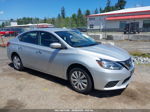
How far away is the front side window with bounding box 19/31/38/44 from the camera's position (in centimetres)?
485

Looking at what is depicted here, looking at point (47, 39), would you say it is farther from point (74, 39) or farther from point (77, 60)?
point (77, 60)

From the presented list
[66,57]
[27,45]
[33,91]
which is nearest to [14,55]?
[27,45]

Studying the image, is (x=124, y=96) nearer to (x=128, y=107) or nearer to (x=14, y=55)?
(x=128, y=107)

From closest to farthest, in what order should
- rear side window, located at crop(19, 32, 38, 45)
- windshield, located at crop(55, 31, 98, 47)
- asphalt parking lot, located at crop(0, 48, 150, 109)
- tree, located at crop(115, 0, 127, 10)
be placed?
asphalt parking lot, located at crop(0, 48, 150, 109) → windshield, located at crop(55, 31, 98, 47) → rear side window, located at crop(19, 32, 38, 45) → tree, located at crop(115, 0, 127, 10)

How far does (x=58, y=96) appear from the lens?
148 inches

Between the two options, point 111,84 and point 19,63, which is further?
point 19,63

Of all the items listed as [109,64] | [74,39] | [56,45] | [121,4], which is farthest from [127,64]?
[121,4]

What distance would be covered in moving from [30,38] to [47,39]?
870 mm

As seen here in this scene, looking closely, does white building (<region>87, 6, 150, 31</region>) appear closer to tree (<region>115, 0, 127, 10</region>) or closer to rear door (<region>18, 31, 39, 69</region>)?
rear door (<region>18, 31, 39, 69</region>)

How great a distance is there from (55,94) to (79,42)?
1.60 metres

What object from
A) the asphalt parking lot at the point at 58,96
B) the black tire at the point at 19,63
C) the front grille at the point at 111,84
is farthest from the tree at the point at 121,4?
the front grille at the point at 111,84

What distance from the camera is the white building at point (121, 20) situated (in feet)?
117

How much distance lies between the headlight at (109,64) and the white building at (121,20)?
Answer: 33.0 m

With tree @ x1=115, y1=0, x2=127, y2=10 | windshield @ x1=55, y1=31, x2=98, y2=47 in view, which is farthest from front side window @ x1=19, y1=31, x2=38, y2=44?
tree @ x1=115, y1=0, x2=127, y2=10
